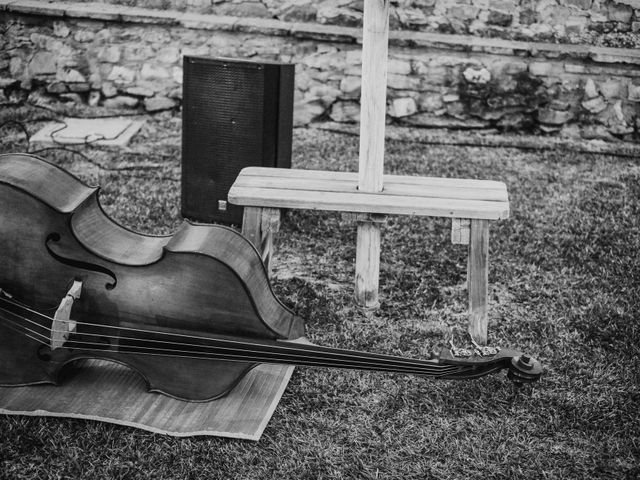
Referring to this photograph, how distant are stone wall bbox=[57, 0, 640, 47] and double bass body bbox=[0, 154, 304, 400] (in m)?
3.84

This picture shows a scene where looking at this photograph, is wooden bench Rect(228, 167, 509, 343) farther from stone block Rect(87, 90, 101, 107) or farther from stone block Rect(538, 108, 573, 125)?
stone block Rect(87, 90, 101, 107)

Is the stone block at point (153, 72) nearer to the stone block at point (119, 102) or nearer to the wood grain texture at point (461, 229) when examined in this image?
the stone block at point (119, 102)

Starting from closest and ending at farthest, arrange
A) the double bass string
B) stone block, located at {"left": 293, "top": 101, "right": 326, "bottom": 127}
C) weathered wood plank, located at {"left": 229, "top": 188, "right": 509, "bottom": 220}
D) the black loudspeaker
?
1. the double bass string
2. weathered wood plank, located at {"left": 229, "top": 188, "right": 509, "bottom": 220}
3. the black loudspeaker
4. stone block, located at {"left": 293, "top": 101, "right": 326, "bottom": 127}

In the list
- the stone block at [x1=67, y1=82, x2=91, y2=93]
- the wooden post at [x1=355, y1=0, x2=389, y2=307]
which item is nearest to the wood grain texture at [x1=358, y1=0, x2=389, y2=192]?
the wooden post at [x1=355, y1=0, x2=389, y2=307]

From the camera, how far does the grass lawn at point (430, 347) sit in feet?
7.54

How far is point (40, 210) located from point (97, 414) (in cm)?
70

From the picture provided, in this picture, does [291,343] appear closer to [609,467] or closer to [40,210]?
[40,210]

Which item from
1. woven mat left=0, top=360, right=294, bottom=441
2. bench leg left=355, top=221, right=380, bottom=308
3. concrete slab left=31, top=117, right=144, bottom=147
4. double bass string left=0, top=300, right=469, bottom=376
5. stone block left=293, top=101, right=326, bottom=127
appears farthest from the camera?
stone block left=293, top=101, right=326, bottom=127

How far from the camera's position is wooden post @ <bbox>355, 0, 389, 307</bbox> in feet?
9.52

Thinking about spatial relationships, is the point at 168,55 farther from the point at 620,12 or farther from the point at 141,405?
the point at 141,405

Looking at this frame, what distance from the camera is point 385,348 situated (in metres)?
2.96

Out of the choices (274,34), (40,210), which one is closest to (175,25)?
(274,34)

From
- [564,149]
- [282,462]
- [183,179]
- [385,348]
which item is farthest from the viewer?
[564,149]

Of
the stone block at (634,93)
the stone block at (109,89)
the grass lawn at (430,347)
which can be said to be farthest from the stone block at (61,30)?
the stone block at (634,93)
